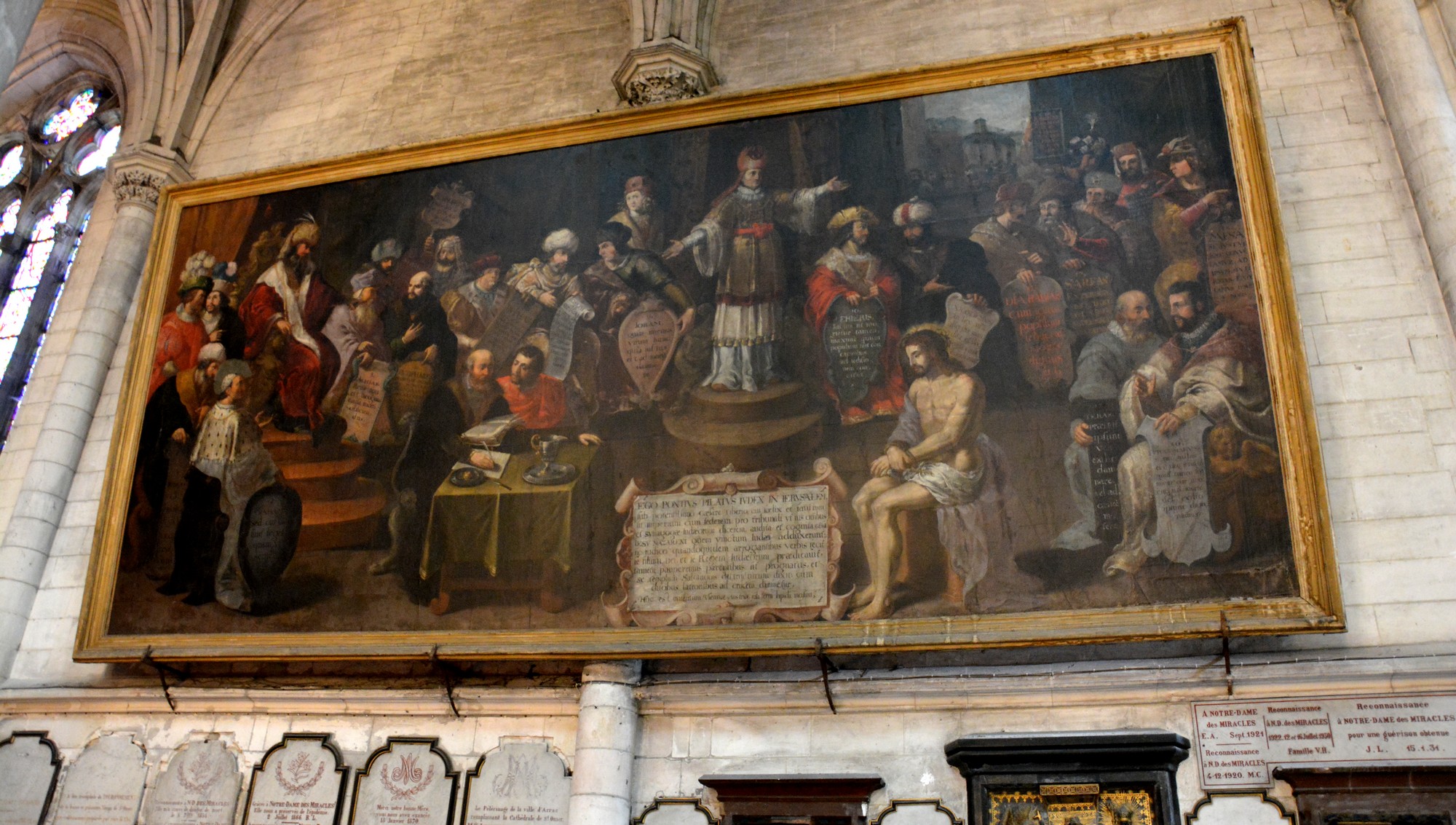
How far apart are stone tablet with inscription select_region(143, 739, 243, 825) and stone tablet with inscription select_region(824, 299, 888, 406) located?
410 centimetres

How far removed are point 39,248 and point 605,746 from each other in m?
7.72

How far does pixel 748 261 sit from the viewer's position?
24.0 ft

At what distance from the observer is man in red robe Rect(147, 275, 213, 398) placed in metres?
8.26

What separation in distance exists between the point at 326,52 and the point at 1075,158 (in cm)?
627

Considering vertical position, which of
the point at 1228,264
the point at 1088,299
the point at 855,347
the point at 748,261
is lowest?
the point at 855,347

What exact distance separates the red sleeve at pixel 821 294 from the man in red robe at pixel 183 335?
4155 millimetres

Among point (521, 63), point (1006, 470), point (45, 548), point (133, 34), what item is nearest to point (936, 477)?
point (1006, 470)

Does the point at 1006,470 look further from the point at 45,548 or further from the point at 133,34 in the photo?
the point at 133,34

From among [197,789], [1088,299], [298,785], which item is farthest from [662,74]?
[197,789]

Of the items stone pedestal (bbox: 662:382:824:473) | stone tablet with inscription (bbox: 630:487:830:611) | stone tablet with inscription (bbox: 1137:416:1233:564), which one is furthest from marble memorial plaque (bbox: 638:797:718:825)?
stone tablet with inscription (bbox: 1137:416:1233:564)

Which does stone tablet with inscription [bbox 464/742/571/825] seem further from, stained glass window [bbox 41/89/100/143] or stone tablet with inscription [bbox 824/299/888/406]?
stained glass window [bbox 41/89/100/143]

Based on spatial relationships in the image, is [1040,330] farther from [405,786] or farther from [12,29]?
[12,29]

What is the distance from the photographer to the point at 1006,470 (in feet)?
21.0

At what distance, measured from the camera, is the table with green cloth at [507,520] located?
275 inches
